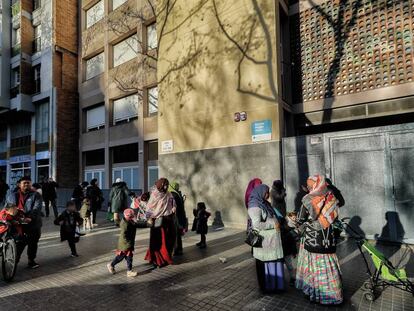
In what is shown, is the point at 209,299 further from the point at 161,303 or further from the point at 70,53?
the point at 70,53

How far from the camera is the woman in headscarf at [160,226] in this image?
17.8 feet

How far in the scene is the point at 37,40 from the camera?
2092cm

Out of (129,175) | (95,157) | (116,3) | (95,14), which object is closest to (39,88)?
(95,14)

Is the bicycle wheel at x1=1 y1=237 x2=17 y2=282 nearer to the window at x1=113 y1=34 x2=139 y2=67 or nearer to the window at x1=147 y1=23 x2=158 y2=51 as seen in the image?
the window at x1=147 y1=23 x2=158 y2=51

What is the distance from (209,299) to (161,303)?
2.23ft

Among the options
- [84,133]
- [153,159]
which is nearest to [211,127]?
[153,159]

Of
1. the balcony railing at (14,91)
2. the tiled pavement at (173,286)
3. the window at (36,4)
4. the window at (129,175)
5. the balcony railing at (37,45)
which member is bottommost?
the tiled pavement at (173,286)

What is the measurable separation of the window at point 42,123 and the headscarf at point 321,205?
20233 millimetres

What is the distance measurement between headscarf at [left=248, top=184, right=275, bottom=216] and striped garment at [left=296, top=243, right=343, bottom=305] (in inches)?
30.0

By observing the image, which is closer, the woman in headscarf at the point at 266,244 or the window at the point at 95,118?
the woman in headscarf at the point at 266,244

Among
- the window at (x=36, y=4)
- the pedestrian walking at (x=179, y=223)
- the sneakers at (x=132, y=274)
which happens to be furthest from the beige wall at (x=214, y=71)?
the window at (x=36, y=4)

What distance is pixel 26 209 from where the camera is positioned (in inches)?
213

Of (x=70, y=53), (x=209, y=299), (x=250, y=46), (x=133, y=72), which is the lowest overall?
(x=209, y=299)

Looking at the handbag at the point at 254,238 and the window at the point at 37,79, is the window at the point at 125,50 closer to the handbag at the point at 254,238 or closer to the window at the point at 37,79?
the window at the point at 37,79
